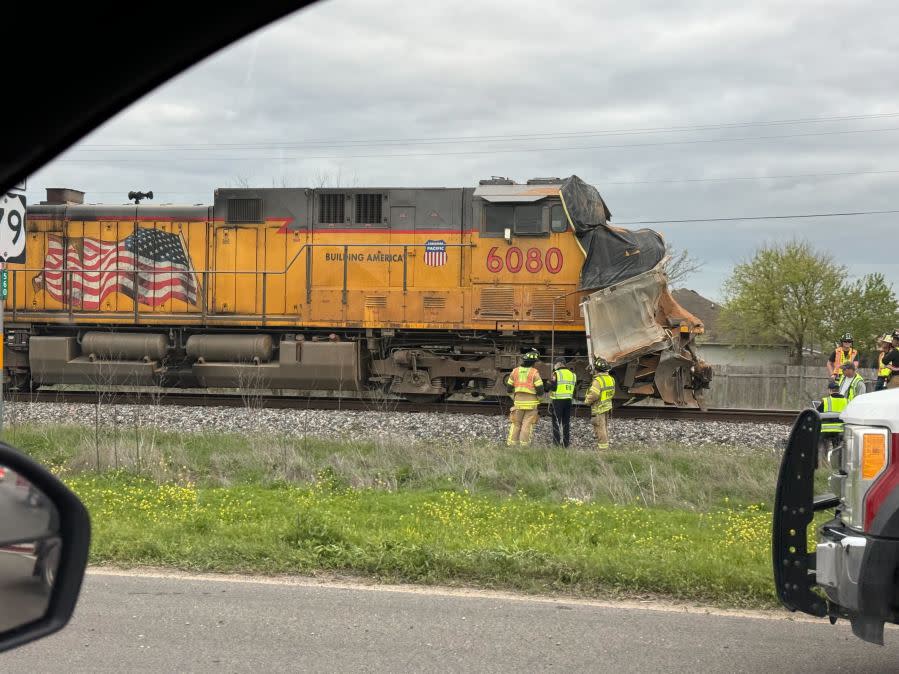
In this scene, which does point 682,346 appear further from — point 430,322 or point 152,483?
point 152,483

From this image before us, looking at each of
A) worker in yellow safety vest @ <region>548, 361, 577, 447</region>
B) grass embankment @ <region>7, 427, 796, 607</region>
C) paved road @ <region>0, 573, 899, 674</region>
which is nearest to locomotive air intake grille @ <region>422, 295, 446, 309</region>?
worker in yellow safety vest @ <region>548, 361, 577, 447</region>

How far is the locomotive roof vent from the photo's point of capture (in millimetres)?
17578

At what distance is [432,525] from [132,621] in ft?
9.75

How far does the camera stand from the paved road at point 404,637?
15.7 feet

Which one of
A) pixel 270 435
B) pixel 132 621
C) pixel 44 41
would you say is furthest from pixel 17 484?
pixel 270 435

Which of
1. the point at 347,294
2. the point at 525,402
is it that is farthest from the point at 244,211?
the point at 525,402

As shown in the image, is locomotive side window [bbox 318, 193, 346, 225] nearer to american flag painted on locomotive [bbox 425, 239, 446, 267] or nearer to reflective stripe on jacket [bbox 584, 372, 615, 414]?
american flag painted on locomotive [bbox 425, 239, 446, 267]

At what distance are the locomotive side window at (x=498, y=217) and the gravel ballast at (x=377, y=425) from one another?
3.45 meters

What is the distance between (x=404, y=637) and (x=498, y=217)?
11287mm

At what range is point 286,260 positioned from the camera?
1634 centimetres

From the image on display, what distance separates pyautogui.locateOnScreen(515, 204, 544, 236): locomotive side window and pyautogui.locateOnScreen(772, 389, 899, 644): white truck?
1109 centimetres

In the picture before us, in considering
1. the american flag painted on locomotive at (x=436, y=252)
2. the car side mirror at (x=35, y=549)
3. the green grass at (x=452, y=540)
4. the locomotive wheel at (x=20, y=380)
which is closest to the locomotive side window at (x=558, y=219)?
the american flag painted on locomotive at (x=436, y=252)

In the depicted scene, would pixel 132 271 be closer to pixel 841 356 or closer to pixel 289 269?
pixel 289 269

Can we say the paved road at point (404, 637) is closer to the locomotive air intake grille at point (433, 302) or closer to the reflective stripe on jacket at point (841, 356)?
the locomotive air intake grille at point (433, 302)
